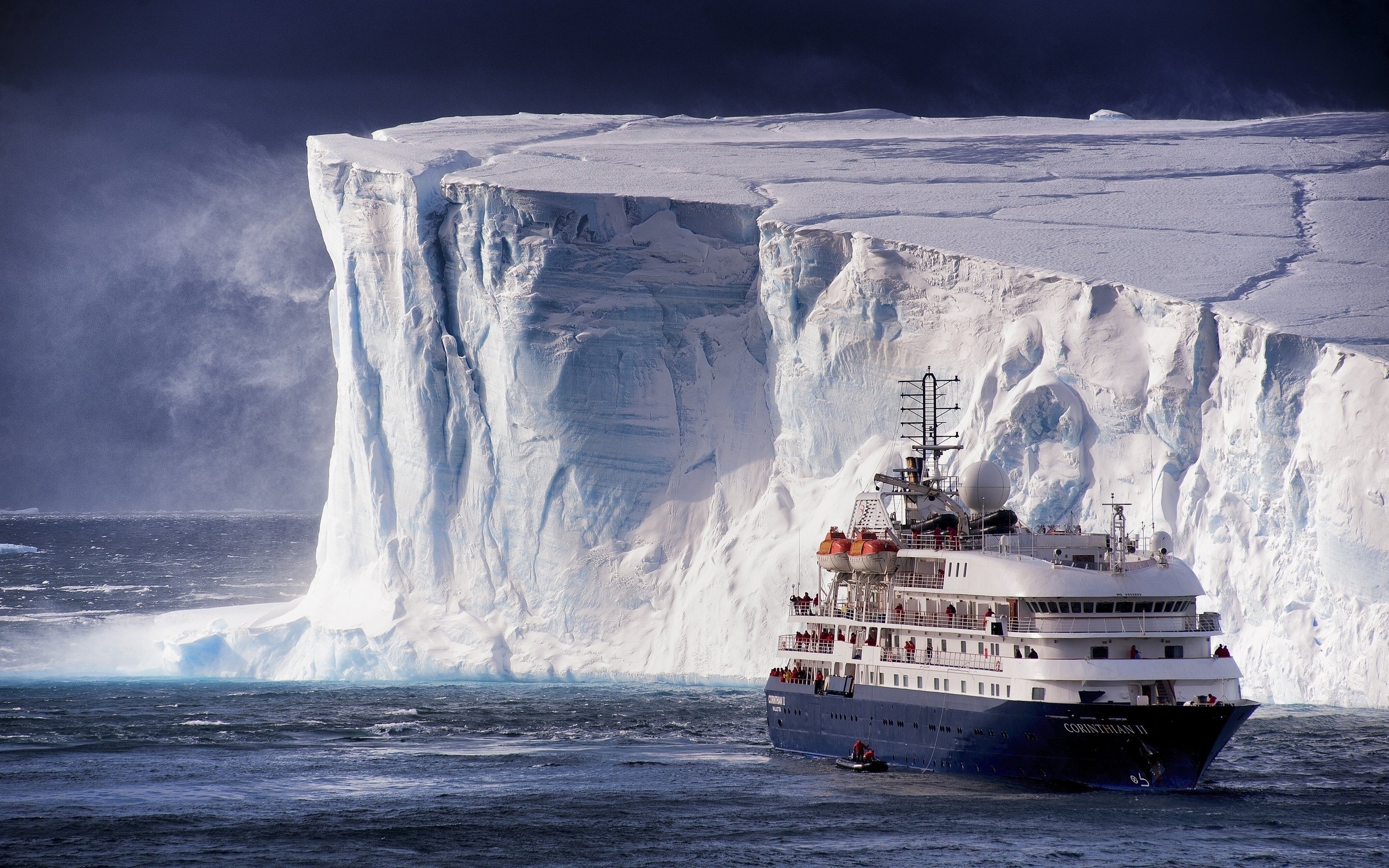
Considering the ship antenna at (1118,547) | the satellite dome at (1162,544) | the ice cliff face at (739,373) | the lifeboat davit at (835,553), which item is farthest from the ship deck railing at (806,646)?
the satellite dome at (1162,544)

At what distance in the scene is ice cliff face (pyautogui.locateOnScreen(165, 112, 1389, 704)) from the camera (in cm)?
3641

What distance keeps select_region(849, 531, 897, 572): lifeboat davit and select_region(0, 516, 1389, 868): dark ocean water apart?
365 centimetres

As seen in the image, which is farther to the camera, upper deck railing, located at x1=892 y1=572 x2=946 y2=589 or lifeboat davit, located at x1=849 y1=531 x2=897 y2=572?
lifeboat davit, located at x1=849 y1=531 x2=897 y2=572

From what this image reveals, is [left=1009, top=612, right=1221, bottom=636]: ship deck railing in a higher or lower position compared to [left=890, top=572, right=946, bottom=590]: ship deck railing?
lower

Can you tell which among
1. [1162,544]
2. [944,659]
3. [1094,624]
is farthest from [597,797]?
[1162,544]

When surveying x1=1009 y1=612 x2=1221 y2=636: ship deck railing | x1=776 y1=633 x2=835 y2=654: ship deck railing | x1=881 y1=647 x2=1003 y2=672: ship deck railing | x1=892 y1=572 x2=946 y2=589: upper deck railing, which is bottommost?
x1=881 y1=647 x2=1003 y2=672: ship deck railing

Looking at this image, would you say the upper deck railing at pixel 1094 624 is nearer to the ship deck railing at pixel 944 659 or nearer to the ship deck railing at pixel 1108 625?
the ship deck railing at pixel 1108 625

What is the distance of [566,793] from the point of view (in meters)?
28.1

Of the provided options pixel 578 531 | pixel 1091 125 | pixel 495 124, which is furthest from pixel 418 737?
pixel 1091 125

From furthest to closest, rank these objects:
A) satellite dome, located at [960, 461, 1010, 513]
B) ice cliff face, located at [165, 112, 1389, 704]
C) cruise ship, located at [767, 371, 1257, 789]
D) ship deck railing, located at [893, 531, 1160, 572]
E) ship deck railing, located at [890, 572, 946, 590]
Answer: ice cliff face, located at [165, 112, 1389, 704] < satellite dome, located at [960, 461, 1010, 513] < ship deck railing, located at [890, 572, 946, 590] < ship deck railing, located at [893, 531, 1160, 572] < cruise ship, located at [767, 371, 1257, 789]

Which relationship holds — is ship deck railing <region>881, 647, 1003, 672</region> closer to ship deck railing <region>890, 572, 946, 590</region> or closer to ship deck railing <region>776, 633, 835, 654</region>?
ship deck railing <region>890, 572, 946, 590</region>

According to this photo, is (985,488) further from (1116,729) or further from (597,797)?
(597,797)

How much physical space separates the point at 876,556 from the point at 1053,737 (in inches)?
203

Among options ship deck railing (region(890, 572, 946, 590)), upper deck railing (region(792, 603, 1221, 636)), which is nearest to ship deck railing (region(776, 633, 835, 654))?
ship deck railing (region(890, 572, 946, 590))
